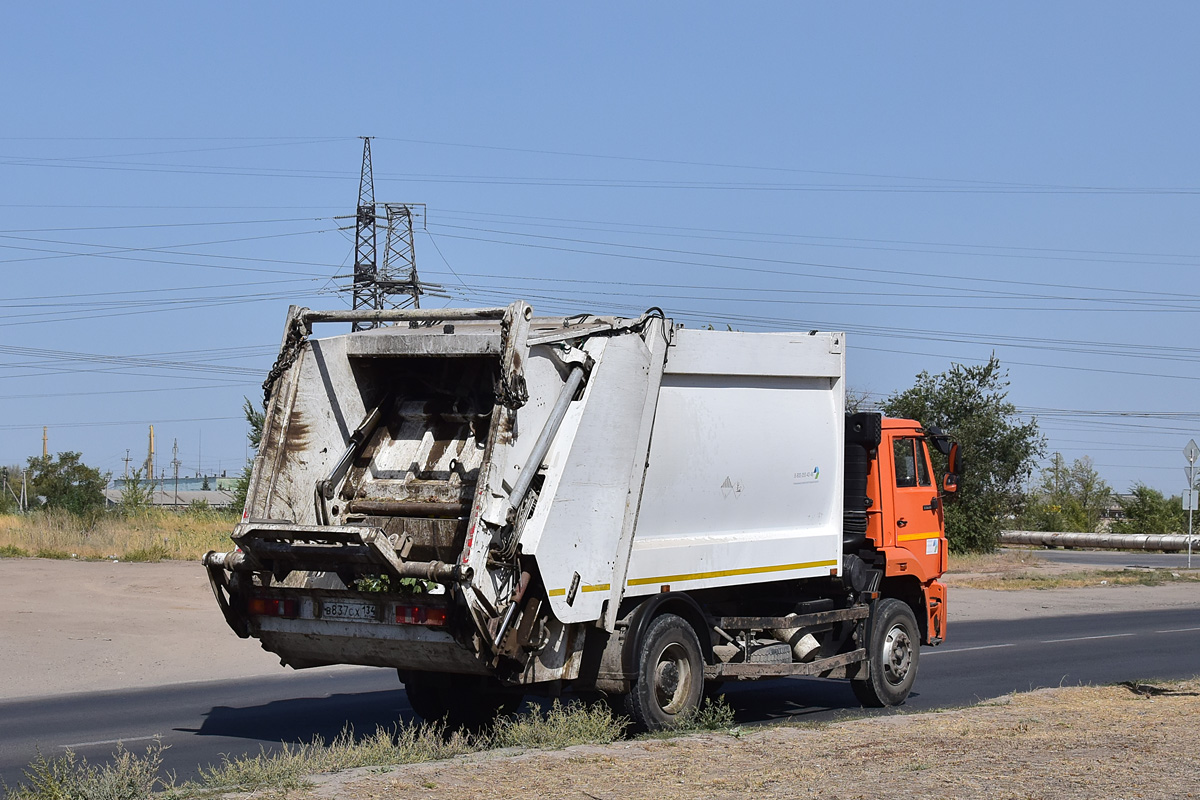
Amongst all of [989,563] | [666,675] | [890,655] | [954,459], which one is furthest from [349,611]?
[989,563]

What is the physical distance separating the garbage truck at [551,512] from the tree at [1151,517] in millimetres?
49059

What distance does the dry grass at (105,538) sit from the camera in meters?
24.4

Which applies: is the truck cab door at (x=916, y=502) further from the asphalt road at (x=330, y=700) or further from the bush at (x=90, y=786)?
the bush at (x=90, y=786)

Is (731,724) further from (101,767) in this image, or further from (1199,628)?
(1199,628)

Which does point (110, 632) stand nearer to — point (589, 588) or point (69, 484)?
point (589, 588)

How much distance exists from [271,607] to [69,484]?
1316 inches

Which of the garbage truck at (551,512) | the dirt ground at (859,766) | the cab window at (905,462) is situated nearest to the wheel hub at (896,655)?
the garbage truck at (551,512)

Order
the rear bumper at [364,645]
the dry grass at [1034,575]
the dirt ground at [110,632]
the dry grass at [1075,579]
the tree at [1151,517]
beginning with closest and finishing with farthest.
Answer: the rear bumper at [364,645] → the dirt ground at [110,632] → the dry grass at [1075,579] → the dry grass at [1034,575] → the tree at [1151,517]

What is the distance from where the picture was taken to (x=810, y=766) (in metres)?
7.64

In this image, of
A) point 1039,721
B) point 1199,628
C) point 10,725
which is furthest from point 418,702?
point 1199,628

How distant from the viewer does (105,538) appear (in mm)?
25250

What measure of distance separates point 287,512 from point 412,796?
2.88 meters

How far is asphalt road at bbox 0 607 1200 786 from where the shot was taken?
382 inches

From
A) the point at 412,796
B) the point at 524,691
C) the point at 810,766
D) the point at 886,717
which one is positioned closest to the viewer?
the point at 412,796
